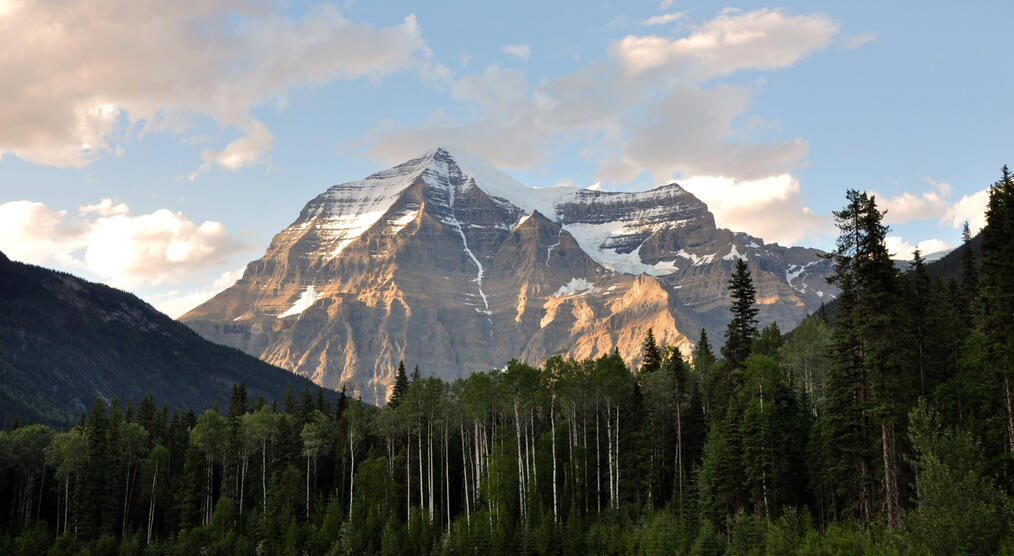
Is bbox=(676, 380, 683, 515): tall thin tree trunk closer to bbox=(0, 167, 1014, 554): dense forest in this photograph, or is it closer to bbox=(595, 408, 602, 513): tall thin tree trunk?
bbox=(0, 167, 1014, 554): dense forest

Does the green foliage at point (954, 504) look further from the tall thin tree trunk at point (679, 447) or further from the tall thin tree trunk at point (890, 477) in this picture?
the tall thin tree trunk at point (679, 447)

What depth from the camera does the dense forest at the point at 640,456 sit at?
166 feet

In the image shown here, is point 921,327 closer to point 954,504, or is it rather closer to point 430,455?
point 954,504

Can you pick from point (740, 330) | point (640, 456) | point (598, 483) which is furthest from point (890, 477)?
point (598, 483)

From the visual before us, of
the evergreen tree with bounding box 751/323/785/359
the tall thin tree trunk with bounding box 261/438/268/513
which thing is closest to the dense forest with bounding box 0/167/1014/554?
Result: the tall thin tree trunk with bounding box 261/438/268/513

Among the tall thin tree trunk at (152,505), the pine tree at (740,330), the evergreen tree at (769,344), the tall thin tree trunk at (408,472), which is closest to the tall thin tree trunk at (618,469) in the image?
the pine tree at (740,330)

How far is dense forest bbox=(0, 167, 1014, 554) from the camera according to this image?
166 feet

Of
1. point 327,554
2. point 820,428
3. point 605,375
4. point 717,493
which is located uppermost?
point 605,375

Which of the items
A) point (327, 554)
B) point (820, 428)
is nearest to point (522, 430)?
point (327, 554)

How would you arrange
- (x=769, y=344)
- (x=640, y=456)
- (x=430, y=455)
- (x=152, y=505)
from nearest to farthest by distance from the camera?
(x=640, y=456) → (x=430, y=455) → (x=152, y=505) → (x=769, y=344)

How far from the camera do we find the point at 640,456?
271 ft

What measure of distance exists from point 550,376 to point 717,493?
73.0 ft

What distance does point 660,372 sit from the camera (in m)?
96.5

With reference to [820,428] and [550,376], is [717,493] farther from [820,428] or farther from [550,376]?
[550,376]
